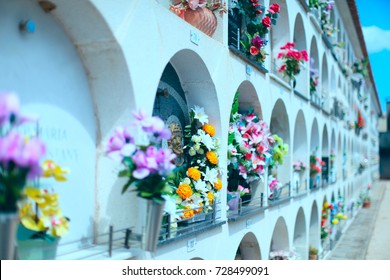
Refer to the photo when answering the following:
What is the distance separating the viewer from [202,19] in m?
3.75

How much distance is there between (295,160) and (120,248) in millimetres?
5604

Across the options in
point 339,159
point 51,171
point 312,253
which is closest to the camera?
point 51,171

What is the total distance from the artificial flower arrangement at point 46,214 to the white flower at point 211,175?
6.19 ft

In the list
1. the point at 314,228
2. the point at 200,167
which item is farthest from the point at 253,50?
the point at 314,228

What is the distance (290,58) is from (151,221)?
4.32m

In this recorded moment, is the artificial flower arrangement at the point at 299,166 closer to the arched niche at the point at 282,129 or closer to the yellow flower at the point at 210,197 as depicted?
the arched niche at the point at 282,129

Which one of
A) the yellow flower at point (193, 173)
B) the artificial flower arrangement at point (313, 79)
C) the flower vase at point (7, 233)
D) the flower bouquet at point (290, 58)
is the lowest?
the flower vase at point (7, 233)

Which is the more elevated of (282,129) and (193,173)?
(282,129)

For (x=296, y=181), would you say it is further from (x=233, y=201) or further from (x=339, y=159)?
(x=339, y=159)

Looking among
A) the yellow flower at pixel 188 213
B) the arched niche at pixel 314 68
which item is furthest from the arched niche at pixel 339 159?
the yellow flower at pixel 188 213

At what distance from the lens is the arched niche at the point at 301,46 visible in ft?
24.8

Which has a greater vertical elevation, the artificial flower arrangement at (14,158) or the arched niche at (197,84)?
the arched niche at (197,84)

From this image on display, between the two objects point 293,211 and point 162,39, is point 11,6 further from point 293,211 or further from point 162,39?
point 293,211

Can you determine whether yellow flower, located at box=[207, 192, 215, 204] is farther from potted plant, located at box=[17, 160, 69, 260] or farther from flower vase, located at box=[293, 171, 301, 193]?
flower vase, located at box=[293, 171, 301, 193]
